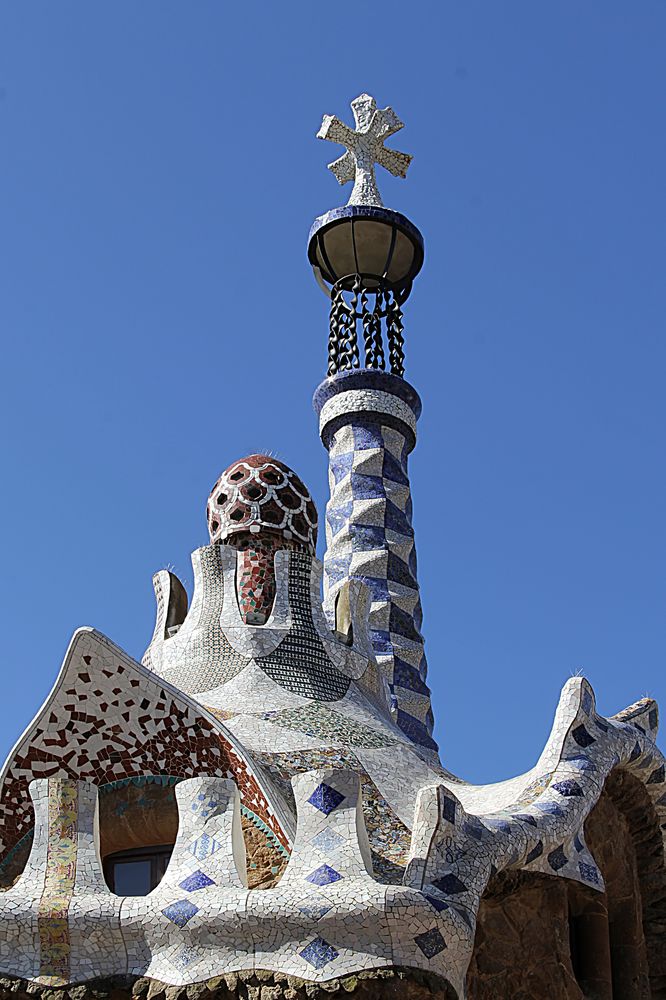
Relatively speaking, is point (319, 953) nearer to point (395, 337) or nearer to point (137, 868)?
point (137, 868)

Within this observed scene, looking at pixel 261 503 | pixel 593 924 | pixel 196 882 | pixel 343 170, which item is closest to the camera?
pixel 196 882

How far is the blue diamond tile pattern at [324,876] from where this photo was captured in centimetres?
464

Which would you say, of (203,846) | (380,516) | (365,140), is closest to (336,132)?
(365,140)

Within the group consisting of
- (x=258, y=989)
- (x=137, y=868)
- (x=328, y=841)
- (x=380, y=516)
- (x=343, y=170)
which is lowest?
(x=258, y=989)

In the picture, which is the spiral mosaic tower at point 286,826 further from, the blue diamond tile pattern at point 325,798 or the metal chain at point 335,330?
the metal chain at point 335,330

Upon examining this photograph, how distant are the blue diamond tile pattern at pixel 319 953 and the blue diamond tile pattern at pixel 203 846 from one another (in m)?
0.50

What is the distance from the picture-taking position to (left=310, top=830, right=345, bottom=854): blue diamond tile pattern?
4764mm

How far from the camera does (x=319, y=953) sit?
4480mm

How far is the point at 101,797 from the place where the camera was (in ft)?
18.0

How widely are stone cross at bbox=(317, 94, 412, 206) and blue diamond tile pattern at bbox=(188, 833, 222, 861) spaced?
815 centimetres

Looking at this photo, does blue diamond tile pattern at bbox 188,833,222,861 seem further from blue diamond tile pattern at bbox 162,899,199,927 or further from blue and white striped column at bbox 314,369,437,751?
blue and white striped column at bbox 314,369,437,751

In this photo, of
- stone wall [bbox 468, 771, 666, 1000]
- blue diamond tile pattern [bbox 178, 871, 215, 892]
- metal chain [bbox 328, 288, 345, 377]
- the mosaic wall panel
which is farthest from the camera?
metal chain [bbox 328, 288, 345, 377]

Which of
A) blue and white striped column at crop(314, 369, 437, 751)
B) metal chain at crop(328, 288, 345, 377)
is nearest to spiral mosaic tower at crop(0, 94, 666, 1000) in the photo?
blue and white striped column at crop(314, 369, 437, 751)

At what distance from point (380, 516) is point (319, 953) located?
594 cm
